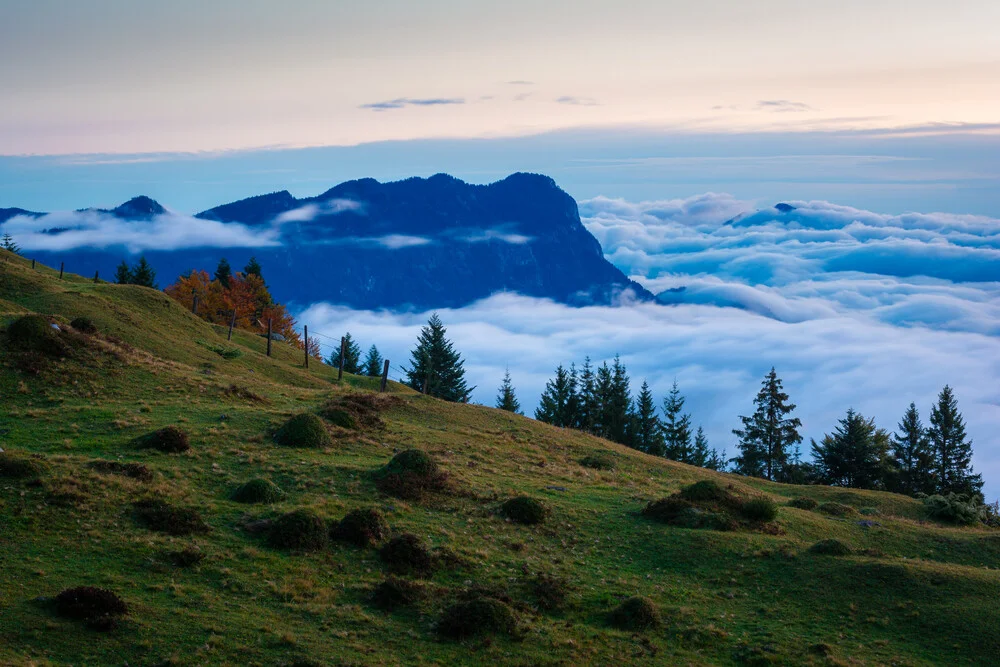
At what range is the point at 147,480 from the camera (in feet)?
94.1

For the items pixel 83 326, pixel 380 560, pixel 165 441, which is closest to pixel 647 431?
pixel 83 326

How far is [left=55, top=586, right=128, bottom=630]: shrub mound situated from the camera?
1941 cm

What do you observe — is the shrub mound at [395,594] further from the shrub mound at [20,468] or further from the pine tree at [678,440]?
the pine tree at [678,440]

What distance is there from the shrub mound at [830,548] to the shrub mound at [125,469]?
25.2m

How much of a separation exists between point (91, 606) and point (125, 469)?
10.2 metres

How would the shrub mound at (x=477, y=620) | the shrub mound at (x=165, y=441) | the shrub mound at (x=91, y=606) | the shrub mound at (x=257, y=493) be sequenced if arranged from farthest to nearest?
the shrub mound at (x=165, y=441) → the shrub mound at (x=257, y=493) → the shrub mound at (x=477, y=620) → the shrub mound at (x=91, y=606)

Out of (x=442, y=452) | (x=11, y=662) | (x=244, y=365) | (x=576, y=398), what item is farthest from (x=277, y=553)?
(x=576, y=398)

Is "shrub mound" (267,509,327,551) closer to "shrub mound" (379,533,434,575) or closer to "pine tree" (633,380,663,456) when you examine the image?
"shrub mound" (379,533,434,575)

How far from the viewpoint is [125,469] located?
29.1 meters

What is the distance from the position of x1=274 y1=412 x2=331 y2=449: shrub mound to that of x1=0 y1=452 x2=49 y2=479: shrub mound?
1146 cm

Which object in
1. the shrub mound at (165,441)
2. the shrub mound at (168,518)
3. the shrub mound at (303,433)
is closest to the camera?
the shrub mound at (168,518)

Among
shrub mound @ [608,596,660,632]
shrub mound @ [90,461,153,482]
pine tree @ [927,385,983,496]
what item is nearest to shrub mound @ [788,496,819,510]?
shrub mound @ [608,596,660,632]

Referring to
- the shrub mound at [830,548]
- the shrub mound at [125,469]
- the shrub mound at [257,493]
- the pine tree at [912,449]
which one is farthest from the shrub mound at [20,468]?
the pine tree at [912,449]

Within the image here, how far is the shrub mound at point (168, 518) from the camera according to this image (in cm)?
2552
